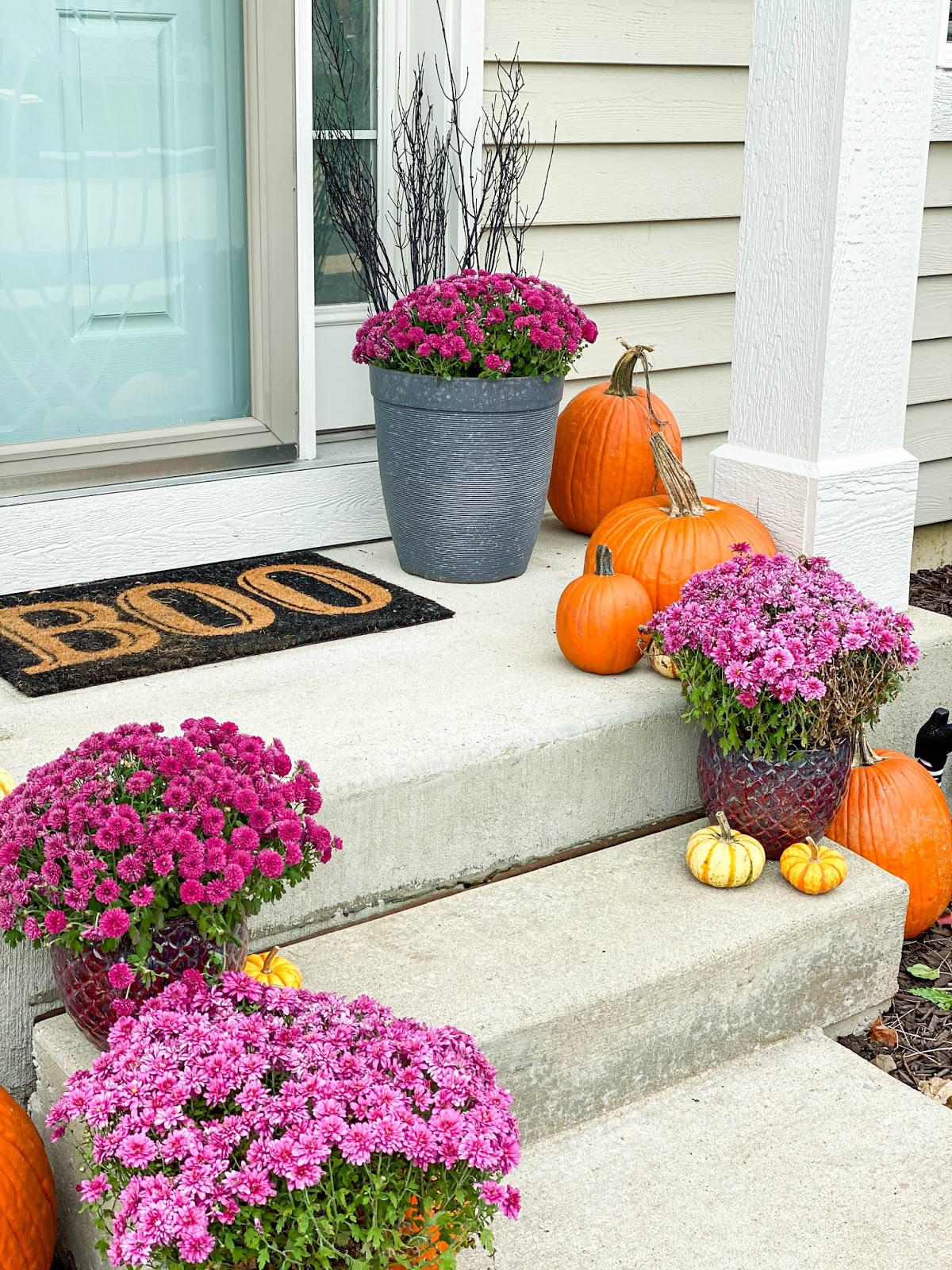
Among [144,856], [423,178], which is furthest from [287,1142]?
[423,178]

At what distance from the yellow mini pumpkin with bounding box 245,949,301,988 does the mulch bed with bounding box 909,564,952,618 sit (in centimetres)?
296

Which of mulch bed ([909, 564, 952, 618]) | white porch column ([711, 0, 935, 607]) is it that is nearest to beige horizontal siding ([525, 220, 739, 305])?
white porch column ([711, 0, 935, 607])

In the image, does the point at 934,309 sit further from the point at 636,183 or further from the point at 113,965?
the point at 113,965

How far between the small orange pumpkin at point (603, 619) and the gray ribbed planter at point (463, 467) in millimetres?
444

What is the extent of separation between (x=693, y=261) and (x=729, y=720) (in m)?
1.89

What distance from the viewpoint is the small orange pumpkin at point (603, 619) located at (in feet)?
8.20

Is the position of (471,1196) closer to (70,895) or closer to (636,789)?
(70,895)

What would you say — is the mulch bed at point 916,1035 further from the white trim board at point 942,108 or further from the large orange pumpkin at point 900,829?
the white trim board at point 942,108

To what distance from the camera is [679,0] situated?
3.42 m

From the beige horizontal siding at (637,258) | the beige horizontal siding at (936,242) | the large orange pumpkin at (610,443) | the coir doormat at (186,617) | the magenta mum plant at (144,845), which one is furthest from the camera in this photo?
the beige horizontal siding at (936,242)

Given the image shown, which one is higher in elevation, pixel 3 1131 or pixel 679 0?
pixel 679 0

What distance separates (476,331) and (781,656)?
1.04 meters

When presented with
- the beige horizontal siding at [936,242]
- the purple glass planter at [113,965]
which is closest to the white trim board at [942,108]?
→ the beige horizontal siding at [936,242]

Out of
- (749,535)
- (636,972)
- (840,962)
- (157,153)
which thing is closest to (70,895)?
(636,972)
